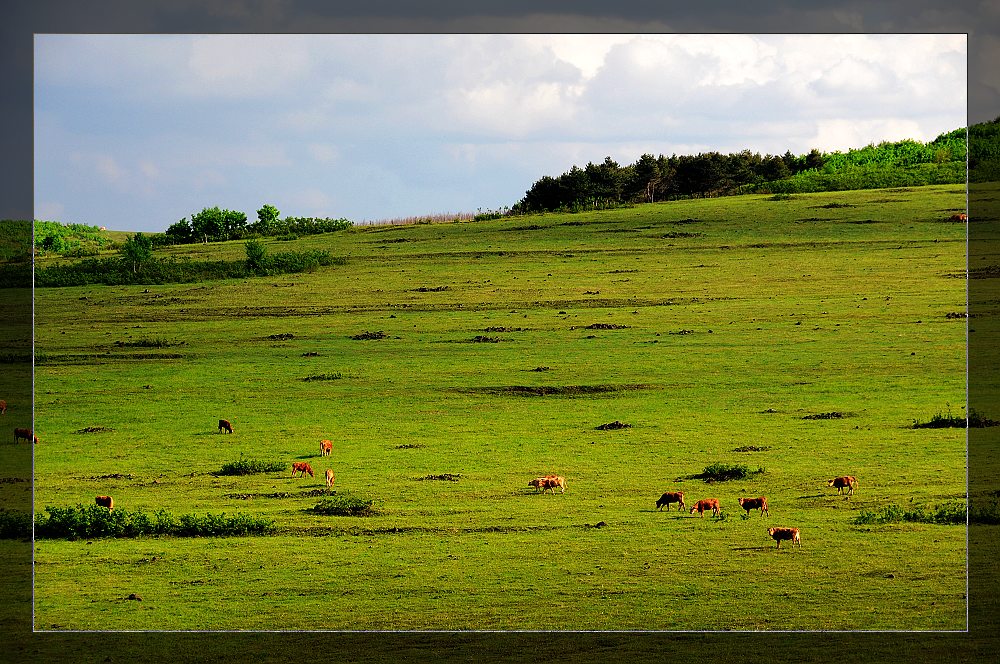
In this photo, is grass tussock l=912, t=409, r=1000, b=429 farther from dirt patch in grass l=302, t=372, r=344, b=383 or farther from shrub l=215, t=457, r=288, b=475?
dirt patch in grass l=302, t=372, r=344, b=383

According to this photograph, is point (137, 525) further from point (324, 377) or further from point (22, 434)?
point (324, 377)

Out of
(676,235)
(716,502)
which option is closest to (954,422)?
(716,502)

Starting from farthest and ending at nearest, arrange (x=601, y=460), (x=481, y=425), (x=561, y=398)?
(x=561, y=398) → (x=481, y=425) → (x=601, y=460)

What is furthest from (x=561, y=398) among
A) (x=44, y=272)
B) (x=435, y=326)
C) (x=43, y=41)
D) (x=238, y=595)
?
(x=44, y=272)

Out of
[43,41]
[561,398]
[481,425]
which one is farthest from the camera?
[561,398]

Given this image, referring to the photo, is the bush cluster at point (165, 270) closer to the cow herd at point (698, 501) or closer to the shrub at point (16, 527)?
the cow herd at point (698, 501)

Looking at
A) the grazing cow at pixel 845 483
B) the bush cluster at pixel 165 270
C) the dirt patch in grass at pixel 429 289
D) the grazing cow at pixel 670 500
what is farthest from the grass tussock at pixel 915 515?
the bush cluster at pixel 165 270

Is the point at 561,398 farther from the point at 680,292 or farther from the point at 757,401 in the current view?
the point at 680,292
